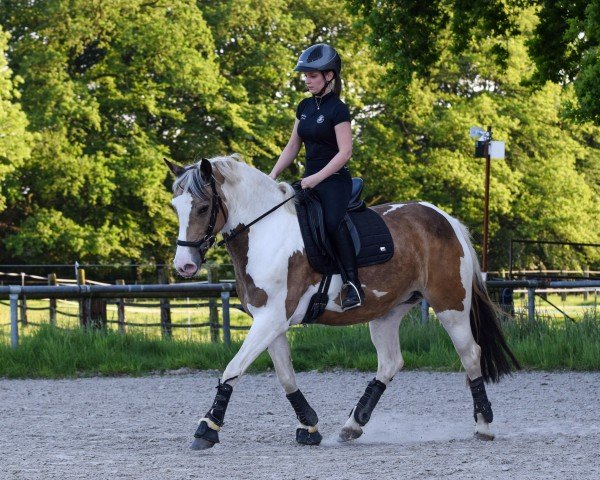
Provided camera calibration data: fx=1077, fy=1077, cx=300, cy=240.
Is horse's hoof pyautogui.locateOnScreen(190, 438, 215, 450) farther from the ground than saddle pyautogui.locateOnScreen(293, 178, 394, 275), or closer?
closer

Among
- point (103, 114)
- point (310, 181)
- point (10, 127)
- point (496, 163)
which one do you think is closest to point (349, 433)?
point (310, 181)

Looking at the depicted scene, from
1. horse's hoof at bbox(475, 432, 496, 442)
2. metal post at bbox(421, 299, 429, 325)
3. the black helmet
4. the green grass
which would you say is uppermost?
the black helmet

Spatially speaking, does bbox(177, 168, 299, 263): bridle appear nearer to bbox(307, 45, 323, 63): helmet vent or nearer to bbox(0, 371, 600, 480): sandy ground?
bbox(307, 45, 323, 63): helmet vent

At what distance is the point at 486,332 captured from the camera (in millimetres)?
8523

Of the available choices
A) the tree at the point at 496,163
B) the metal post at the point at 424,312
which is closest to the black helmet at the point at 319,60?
the metal post at the point at 424,312

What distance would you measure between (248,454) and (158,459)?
0.60 meters

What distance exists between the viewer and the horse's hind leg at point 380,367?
7.78 m

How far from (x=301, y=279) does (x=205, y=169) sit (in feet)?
3.49

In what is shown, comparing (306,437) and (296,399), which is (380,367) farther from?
(306,437)

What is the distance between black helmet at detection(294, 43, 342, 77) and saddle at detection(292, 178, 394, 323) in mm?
853

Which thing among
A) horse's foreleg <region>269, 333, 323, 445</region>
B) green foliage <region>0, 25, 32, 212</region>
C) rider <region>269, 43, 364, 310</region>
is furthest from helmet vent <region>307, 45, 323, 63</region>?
green foliage <region>0, 25, 32, 212</region>

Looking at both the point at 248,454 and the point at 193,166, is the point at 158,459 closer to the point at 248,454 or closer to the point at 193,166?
the point at 248,454

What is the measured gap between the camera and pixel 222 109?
31531 millimetres

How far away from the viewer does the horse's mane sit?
23.1 ft
